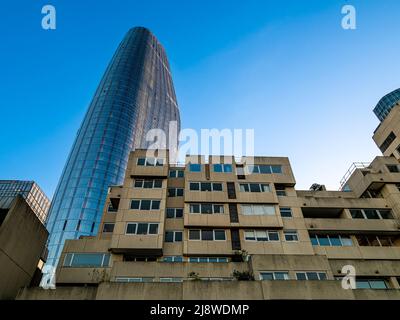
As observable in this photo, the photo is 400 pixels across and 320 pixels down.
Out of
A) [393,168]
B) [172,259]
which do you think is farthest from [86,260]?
[393,168]

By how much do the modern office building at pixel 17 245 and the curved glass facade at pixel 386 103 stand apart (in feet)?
550

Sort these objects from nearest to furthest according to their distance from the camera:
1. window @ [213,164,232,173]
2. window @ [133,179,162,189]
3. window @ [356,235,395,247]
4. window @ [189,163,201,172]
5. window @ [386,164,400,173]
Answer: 1. window @ [356,235,395,247]
2. window @ [133,179,162,189]
3. window @ [189,163,201,172]
4. window @ [213,164,232,173]
5. window @ [386,164,400,173]

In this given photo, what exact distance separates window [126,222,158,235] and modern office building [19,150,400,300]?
3.9 inches

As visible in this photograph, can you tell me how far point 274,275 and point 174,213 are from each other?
1225 centimetres

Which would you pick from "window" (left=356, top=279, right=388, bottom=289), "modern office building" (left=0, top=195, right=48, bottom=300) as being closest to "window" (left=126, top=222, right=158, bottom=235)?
"modern office building" (left=0, top=195, right=48, bottom=300)

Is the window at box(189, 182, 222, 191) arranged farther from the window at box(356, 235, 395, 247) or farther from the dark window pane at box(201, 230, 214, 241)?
the window at box(356, 235, 395, 247)

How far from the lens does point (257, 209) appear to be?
2980cm

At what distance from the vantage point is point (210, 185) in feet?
103

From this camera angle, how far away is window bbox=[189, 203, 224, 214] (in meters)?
29.3

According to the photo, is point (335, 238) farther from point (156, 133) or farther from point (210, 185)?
point (156, 133)

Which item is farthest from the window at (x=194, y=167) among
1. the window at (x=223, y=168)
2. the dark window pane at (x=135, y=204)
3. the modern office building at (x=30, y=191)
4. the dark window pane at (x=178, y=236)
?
the modern office building at (x=30, y=191)

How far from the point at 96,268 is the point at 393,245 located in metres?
32.1
